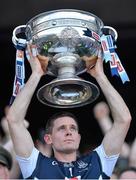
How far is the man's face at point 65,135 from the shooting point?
13.7 ft

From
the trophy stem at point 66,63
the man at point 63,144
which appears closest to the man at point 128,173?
the man at point 63,144

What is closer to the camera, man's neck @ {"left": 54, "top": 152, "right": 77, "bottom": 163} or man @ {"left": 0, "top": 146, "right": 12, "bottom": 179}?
man's neck @ {"left": 54, "top": 152, "right": 77, "bottom": 163}

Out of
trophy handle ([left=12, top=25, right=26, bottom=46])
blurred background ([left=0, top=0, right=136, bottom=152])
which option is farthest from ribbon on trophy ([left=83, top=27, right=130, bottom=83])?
blurred background ([left=0, top=0, right=136, bottom=152])

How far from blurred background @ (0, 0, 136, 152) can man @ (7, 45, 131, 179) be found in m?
2.20

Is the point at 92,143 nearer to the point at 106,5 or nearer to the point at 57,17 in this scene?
the point at 106,5

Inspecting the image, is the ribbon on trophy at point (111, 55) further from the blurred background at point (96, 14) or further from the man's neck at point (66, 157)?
the blurred background at point (96, 14)

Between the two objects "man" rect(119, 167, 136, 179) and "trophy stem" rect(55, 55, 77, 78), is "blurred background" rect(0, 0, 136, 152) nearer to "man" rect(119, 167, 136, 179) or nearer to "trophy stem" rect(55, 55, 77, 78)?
"man" rect(119, 167, 136, 179)

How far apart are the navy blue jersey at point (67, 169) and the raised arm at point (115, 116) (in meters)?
0.11

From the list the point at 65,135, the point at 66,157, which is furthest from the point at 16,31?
the point at 66,157

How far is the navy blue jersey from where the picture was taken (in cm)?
413

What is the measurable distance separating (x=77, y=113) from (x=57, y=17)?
3095 millimetres

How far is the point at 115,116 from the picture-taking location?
4.22 m

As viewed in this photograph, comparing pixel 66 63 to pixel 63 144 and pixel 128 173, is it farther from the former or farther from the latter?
pixel 128 173

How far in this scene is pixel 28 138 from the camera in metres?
4.16
